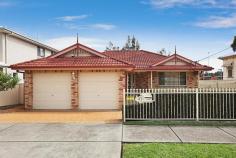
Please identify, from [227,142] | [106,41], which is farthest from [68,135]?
[106,41]

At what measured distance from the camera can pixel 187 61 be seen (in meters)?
24.4

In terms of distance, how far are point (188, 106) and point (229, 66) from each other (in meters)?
26.5

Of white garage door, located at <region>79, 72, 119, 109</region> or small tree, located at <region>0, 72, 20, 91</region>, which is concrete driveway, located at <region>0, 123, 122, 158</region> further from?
small tree, located at <region>0, 72, 20, 91</region>

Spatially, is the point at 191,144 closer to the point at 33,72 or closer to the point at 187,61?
the point at 33,72

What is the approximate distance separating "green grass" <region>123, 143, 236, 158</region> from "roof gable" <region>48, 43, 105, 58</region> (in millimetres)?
11848

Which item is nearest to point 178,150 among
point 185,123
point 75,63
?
point 185,123

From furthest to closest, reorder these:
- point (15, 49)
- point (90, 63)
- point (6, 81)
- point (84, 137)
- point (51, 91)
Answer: point (15, 49) < point (51, 91) < point (90, 63) < point (6, 81) < point (84, 137)

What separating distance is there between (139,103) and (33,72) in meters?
8.58

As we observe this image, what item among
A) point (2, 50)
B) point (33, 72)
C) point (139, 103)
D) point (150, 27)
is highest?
point (150, 27)

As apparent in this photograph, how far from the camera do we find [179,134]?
10.6 metres

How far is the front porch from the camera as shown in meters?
24.2

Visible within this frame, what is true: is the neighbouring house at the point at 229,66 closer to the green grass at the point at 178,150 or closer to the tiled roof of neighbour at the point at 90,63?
the tiled roof of neighbour at the point at 90,63

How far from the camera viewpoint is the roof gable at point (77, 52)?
2000 cm

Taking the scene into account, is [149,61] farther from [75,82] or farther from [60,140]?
[60,140]
